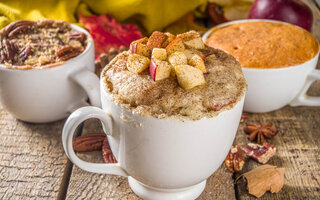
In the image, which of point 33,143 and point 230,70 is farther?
point 33,143

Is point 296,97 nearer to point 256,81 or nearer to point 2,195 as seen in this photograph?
point 256,81

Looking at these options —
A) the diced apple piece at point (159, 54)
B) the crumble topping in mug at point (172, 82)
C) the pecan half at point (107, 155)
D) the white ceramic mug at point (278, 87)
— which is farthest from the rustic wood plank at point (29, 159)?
the white ceramic mug at point (278, 87)

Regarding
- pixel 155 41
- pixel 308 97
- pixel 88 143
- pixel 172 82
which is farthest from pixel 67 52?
pixel 308 97

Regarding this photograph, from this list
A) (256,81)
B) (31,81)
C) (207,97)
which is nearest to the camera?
(207,97)

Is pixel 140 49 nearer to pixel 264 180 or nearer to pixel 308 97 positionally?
pixel 264 180

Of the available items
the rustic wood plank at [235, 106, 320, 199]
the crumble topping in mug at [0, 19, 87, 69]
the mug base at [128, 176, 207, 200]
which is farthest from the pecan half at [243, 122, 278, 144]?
the crumble topping in mug at [0, 19, 87, 69]

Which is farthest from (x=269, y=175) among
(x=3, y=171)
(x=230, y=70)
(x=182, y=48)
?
(x=3, y=171)

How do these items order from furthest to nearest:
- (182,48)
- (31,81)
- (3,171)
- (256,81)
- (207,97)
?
(256,81) < (31,81) < (3,171) < (182,48) < (207,97)

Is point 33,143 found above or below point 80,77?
below
